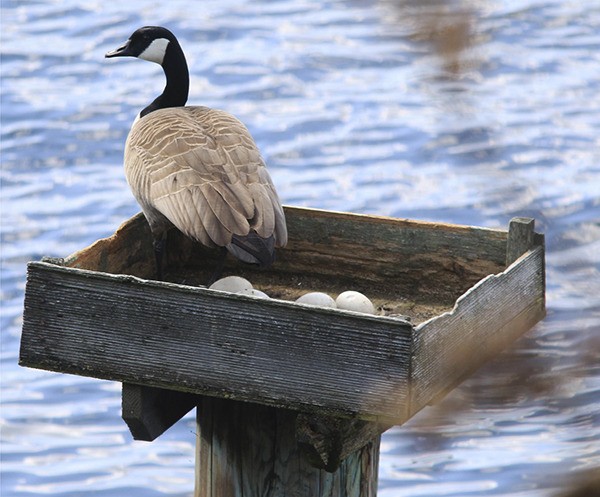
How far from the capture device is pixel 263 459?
152 inches

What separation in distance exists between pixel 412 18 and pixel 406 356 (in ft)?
6.17

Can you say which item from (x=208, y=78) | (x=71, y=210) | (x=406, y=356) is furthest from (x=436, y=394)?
(x=208, y=78)

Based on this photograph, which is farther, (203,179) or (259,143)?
(259,143)

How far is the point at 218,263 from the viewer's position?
4.57 meters

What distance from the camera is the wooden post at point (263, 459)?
150 inches

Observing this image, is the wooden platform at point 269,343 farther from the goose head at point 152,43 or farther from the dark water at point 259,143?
the goose head at point 152,43

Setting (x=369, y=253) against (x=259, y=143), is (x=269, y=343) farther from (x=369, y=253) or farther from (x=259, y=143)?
(x=259, y=143)

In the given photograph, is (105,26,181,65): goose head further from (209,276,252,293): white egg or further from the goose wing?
(209,276,252,293): white egg

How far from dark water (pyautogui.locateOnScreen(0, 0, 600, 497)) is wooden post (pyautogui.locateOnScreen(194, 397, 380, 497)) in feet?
1.46

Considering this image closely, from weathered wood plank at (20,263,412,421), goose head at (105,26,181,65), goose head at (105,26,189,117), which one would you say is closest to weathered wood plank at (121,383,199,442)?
weathered wood plank at (20,263,412,421)

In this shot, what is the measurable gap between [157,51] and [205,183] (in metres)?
1.44

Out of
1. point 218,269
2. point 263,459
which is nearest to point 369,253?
point 218,269

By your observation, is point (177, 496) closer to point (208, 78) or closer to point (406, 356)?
point (406, 356)

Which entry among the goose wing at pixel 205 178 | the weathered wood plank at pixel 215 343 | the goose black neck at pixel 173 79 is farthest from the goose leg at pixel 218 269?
the goose black neck at pixel 173 79
